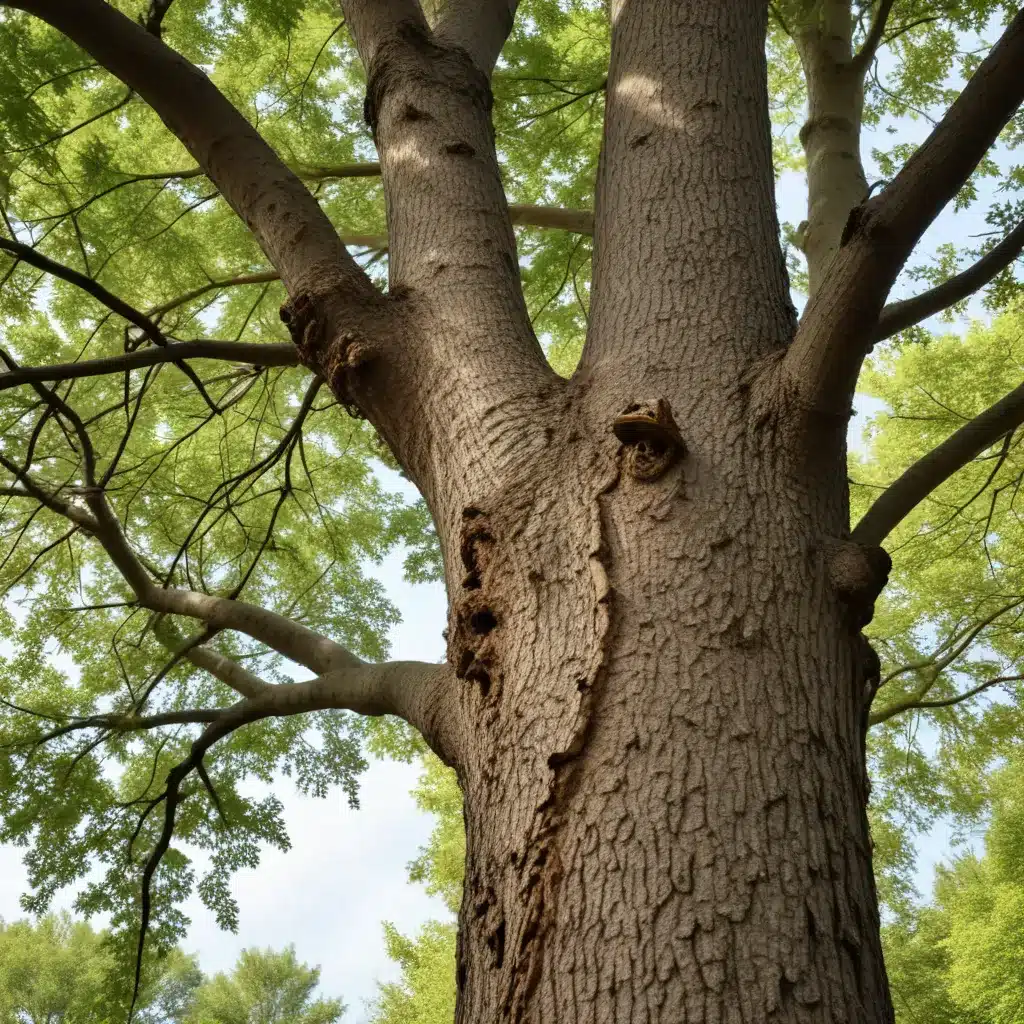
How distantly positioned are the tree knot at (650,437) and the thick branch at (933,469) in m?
1.17

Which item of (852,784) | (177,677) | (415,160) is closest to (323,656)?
(415,160)

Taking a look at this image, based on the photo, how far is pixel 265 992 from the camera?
29.8m

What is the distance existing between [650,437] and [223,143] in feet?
4.97

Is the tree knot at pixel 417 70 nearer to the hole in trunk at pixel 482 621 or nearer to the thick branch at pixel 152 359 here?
the thick branch at pixel 152 359

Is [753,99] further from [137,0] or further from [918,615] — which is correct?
[918,615]

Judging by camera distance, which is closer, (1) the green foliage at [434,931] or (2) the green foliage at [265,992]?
(1) the green foliage at [434,931]

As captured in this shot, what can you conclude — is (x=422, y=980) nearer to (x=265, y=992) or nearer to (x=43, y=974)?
(x=43, y=974)

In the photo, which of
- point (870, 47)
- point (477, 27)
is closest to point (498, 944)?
point (477, 27)

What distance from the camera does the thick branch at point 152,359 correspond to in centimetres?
229

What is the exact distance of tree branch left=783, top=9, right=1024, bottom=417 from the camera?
1.36 m

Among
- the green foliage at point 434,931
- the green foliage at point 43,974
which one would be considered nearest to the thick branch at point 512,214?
the green foliage at point 434,931

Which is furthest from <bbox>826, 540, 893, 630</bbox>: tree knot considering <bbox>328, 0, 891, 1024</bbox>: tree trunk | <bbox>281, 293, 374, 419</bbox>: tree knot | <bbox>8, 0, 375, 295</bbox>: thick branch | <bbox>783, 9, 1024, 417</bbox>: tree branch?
<bbox>8, 0, 375, 295</bbox>: thick branch

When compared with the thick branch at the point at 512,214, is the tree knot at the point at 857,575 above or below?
below

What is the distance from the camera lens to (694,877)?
1063 millimetres
